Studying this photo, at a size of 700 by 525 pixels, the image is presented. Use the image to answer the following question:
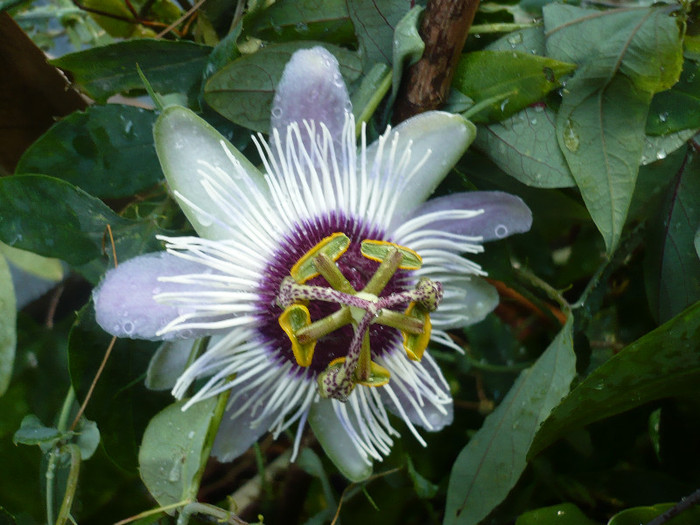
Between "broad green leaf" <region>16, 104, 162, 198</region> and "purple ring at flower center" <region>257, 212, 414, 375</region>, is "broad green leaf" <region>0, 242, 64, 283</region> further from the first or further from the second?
"purple ring at flower center" <region>257, 212, 414, 375</region>

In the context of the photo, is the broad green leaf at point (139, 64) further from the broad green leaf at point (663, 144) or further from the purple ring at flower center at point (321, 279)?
the broad green leaf at point (663, 144)

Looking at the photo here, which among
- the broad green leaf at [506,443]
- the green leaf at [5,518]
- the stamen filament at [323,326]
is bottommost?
the broad green leaf at [506,443]

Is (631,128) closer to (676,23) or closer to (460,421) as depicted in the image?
(676,23)

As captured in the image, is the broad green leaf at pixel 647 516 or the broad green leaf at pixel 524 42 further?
the broad green leaf at pixel 524 42

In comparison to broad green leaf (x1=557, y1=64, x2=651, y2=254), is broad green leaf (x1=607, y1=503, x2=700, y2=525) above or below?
below

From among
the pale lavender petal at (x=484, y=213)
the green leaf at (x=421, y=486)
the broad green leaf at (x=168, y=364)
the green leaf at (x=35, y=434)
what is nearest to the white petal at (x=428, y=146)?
the pale lavender petal at (x=484, y=213)

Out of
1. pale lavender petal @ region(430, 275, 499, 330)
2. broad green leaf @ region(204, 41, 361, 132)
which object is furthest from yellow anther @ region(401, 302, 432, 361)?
broad green leaf @ region(204, 41, 361, 132)

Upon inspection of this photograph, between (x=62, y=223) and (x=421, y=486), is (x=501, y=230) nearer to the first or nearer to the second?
(x=421, y=486)
